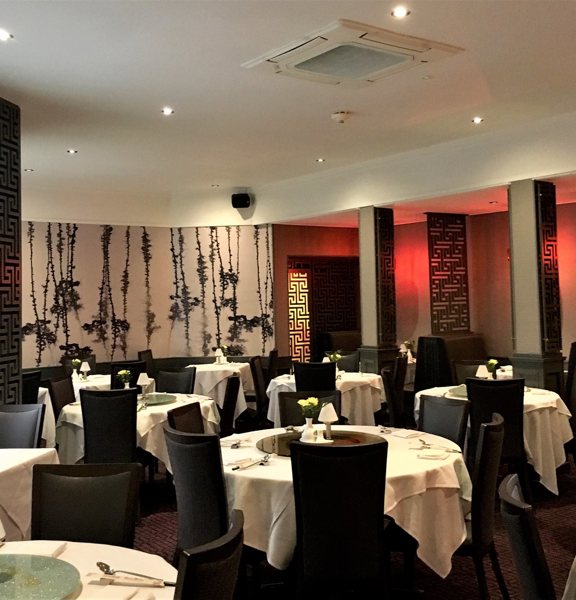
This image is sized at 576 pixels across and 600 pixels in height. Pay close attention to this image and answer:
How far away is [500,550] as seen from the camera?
4215 millimetres

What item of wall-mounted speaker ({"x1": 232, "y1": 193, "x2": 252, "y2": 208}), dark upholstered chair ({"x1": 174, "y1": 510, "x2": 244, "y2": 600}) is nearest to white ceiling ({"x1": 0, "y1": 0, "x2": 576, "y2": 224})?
wall-mounted speaker ({"x1": 232, "y1": 193, "x2": 252, "y2": 208})

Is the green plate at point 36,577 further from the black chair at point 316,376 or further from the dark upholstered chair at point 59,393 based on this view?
the black chair at point 316,376

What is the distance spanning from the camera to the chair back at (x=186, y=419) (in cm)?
377

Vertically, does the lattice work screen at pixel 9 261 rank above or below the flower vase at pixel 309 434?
above

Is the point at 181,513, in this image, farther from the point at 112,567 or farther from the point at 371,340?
the point at 371,340

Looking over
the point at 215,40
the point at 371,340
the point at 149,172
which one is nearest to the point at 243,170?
the point at 149,172

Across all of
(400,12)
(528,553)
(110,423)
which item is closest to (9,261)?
(110,423)

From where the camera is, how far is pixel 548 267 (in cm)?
685

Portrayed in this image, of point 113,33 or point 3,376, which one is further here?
point 3,376

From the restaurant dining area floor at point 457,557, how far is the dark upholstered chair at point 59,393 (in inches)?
40.0

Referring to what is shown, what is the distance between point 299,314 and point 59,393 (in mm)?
5763

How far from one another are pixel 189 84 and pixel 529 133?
11.9 ft

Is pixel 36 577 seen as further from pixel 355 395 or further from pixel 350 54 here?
pixel 355 395

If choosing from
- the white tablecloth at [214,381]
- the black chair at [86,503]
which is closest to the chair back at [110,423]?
the black chair at [86,503]
